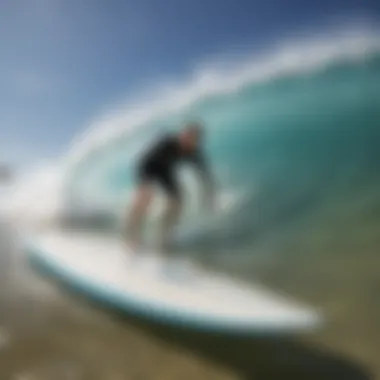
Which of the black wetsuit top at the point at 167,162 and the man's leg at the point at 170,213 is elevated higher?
the black wetsuit top at the point at 167,162

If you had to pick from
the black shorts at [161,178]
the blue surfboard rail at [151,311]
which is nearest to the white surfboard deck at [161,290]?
the blue surfboard rail at [151,311]

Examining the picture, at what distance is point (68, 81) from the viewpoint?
1.38 meters

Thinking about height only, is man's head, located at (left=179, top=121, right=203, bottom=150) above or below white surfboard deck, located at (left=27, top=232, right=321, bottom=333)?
above

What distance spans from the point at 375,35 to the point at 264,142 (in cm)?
34

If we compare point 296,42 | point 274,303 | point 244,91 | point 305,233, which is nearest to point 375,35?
point 296,42

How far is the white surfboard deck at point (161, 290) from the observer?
1321 mm

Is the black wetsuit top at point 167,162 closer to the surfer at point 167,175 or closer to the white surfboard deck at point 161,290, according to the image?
the surfer at point 167,175

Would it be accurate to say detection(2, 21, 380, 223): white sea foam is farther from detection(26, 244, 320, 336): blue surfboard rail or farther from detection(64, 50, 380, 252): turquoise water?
detection(26, 244, 320, 336): blue surfboard rail

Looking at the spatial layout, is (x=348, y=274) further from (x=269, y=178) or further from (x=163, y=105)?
(x=163, y=105)

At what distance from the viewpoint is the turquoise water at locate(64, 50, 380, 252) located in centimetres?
137

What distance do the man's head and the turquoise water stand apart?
20mm

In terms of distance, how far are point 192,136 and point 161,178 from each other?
0.11 m

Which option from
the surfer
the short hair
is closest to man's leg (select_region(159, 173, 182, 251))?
the surfer

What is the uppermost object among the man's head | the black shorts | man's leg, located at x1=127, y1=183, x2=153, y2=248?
the man's head
